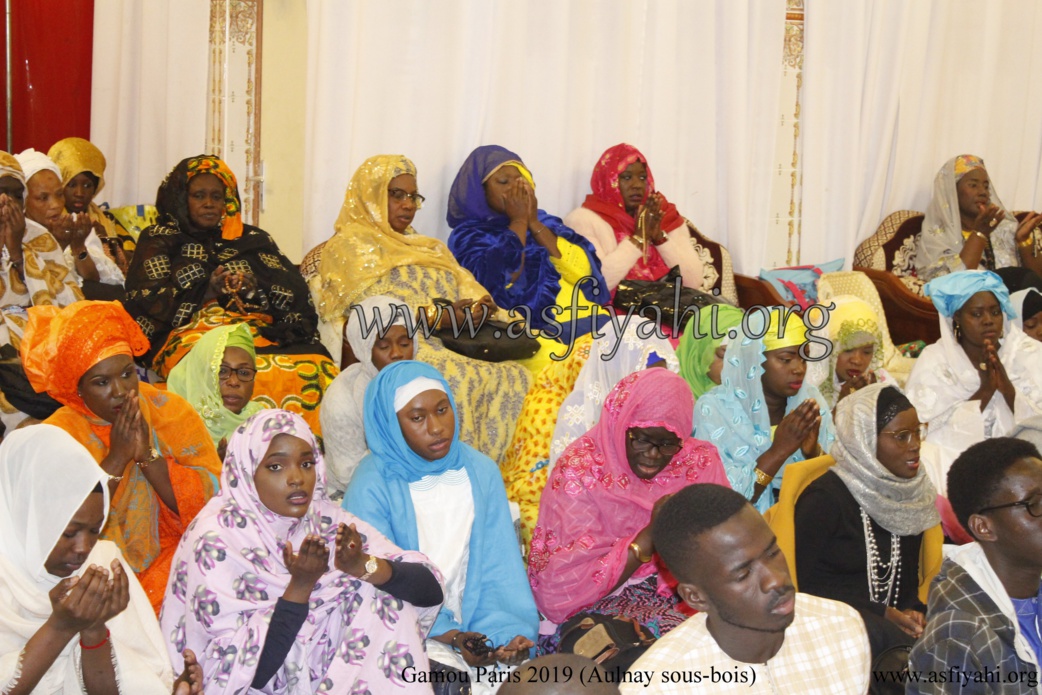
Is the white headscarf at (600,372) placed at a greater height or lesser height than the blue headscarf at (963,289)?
lesser

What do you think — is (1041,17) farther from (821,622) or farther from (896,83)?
(821,622)

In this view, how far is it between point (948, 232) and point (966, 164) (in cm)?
44

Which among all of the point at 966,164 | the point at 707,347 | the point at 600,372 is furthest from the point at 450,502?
the point at 966,164

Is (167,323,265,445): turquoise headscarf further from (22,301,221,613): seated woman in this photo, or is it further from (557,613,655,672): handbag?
(557,613,655,672): handbag

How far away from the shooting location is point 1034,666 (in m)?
2.53

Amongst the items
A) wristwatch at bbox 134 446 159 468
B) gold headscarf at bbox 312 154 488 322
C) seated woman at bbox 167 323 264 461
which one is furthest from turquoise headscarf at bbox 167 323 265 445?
gold headscarf at bbox 312 154 488 322

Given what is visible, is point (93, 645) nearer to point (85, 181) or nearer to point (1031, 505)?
point (1031, 505)

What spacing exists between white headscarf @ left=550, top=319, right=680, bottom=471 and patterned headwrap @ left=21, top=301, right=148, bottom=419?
5.28 feet

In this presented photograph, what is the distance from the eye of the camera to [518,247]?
5.61 metres

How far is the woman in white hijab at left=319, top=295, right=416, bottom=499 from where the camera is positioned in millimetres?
4230

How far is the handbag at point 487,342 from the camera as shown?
488 centimetres

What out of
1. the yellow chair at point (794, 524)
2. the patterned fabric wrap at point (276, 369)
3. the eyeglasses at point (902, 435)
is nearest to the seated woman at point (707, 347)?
the yellow chair at point (794, 524)

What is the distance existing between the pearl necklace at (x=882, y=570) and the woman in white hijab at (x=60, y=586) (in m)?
2.14

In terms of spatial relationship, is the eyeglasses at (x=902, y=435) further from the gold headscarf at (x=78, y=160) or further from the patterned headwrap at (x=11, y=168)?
the gold headscarf at (x=78, y=160)
